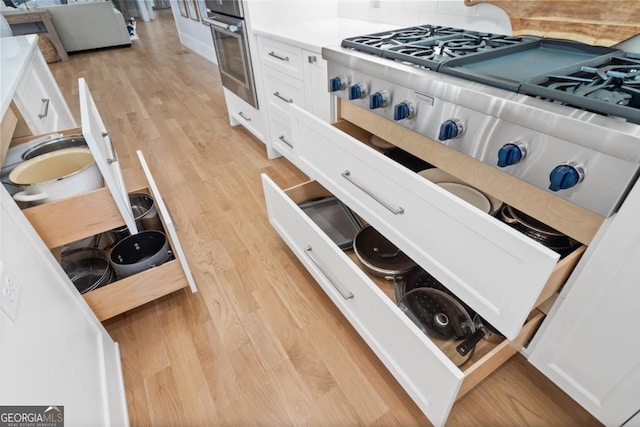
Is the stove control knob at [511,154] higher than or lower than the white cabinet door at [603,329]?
higher

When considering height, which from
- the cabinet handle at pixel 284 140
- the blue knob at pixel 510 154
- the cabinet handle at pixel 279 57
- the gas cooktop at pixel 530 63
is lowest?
the cabinet handle at pixel 284 140

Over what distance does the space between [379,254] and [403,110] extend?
504 millimetres

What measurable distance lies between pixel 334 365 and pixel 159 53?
18.0 feet

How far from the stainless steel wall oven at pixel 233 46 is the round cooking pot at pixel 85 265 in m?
1.24

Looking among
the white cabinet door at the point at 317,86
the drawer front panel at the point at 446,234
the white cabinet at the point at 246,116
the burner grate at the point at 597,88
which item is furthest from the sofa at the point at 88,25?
the burner grate at the point at 597,88

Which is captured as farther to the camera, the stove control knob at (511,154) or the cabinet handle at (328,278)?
the cabinet handle at (328,278)

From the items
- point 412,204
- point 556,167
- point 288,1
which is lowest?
point 412,204

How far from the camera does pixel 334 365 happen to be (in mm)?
1093

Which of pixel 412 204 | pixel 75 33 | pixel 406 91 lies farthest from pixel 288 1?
pixel 75 33

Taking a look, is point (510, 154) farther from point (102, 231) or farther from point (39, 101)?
point (39, 101)

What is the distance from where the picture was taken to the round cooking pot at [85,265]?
1.30 metres

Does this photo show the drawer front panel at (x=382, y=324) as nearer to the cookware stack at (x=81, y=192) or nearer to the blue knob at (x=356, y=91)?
the blue knob at (x=356, y=91)

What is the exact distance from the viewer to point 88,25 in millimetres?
5246

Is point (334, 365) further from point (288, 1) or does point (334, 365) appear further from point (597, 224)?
point (288, 1)
